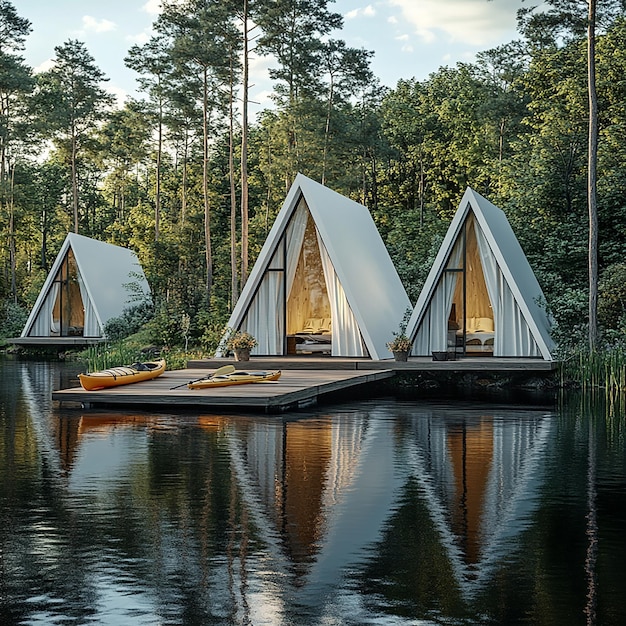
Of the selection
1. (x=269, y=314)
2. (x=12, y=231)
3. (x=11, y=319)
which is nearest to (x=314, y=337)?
(x=269, y=314)

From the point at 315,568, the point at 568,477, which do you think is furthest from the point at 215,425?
the point at 315,568

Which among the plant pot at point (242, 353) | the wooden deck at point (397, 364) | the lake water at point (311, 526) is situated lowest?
the lake water at point (311, 526)

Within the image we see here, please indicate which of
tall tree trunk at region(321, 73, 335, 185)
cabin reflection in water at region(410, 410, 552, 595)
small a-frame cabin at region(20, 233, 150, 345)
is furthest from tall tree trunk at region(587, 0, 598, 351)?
tall tree trunk at region(321, 73, 335, 185)

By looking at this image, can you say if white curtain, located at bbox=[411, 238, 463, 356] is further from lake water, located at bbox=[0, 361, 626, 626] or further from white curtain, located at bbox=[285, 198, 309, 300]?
lake water, located at bbox=[0, 361, 626, 626]

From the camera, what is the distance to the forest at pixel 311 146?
2214cm

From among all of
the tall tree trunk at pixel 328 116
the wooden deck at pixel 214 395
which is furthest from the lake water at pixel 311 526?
the tall tree trunk at pixel 328 116

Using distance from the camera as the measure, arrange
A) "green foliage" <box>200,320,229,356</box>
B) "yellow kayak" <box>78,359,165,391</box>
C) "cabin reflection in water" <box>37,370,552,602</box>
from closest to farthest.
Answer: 1. "cabin reflection in water" <box>37,370,552,602</box>
2. "yellow kayak" <box>78,359,165,391</box>
3. "green foliage" <box>200,320,229,356</box>

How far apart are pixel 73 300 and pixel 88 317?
0.76 m

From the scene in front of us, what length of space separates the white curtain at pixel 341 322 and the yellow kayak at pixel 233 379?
10.9 ft

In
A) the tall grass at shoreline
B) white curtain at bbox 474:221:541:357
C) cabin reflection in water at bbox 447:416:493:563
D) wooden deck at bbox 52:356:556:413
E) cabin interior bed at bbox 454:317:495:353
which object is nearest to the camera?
cabin reflection in water at bbox 447:416:493:563

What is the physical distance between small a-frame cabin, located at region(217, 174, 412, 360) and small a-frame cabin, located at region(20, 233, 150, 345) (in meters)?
10.7

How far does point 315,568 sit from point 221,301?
22.5 m

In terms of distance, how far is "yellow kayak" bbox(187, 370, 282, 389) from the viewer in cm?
1274

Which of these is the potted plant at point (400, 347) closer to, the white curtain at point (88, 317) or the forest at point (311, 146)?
the forest at point (311, 146)
